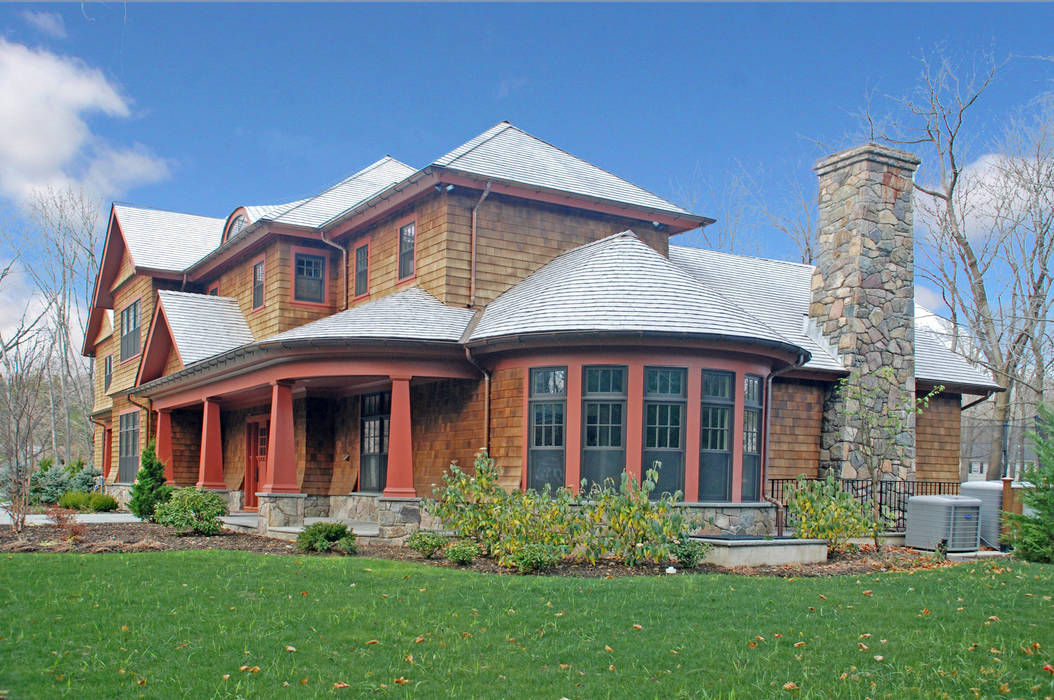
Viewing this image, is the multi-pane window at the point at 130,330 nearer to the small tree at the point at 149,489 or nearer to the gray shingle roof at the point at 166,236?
the gray shingle roof at the point at 166,236

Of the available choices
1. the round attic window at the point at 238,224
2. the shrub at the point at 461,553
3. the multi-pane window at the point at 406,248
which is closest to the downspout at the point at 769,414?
the shrub at the point at 461,553

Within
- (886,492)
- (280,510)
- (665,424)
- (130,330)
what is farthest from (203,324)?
(886,492)

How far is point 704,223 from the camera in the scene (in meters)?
19.6

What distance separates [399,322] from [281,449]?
116 inches

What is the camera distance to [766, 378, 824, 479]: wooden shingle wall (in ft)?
58.1

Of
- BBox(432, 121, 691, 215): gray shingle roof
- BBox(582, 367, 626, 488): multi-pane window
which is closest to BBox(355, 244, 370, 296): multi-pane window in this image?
BBox(432, 121, 691, 215): gray shingle roof

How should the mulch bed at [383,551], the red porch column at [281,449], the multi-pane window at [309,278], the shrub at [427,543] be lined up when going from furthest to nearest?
the multi-pane window at [309,278] < the red porch column at [281,449] < the shrub at [427,543] < the mulch bed at [383,551]

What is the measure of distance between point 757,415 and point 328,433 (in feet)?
29.9

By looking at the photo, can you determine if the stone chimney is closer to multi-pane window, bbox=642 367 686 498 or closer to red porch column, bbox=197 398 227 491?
multi-pane window, bbox=642 367 686 498

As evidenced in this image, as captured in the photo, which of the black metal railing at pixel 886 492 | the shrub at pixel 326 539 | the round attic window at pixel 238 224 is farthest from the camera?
the round attic window at pixel 238 224

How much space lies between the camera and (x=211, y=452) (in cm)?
2025

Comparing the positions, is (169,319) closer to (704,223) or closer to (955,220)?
(704,223)

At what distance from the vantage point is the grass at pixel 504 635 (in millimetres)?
6410

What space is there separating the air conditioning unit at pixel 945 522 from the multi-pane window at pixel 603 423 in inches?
197
